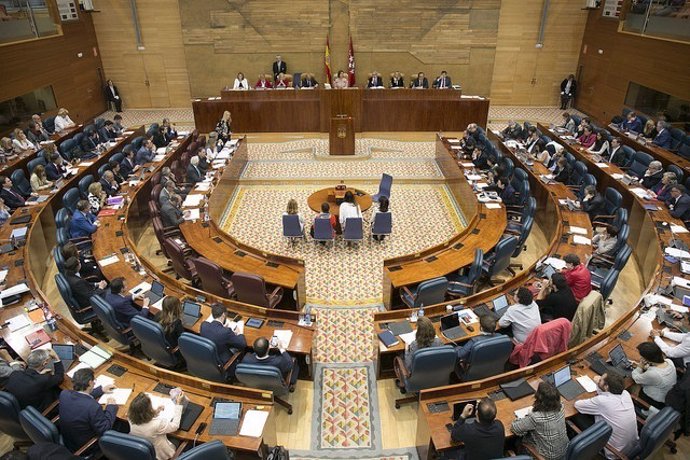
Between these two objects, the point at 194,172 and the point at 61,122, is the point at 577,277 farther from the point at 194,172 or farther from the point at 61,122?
the point at 61,122

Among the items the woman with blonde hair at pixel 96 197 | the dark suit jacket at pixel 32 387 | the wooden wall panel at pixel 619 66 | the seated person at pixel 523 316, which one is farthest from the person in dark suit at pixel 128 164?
the wooden wall panel at pixel 619 66

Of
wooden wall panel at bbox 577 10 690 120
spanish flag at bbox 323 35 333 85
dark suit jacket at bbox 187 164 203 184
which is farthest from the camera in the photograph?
spanish flag at bbox 323 35 333 85

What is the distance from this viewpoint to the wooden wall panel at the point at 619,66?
47.5 feet

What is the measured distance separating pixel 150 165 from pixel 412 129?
993 cm

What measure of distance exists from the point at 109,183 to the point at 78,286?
182 inches

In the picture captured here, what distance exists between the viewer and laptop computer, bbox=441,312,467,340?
6.22 meters

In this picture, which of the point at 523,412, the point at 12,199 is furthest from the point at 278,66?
the point at 523,412

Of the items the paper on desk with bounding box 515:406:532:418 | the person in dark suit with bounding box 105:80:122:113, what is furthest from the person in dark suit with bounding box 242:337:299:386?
the person in dark suit with bounding box 105:80:122:113

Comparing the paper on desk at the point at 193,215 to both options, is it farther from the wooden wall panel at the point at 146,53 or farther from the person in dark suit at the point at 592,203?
the wooden wall panel at the point at 146,53

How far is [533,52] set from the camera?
2042 centimetres

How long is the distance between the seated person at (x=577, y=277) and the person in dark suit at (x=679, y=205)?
376 centimetres

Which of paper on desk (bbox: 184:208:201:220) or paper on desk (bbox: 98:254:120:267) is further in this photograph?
paper on desk (bbox: 184:208:201:220)

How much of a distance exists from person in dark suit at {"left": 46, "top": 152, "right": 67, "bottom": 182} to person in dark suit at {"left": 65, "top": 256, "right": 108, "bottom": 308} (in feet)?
17.1

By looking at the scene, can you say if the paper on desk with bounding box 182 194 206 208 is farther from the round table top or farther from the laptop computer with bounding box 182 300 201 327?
the laptop computer with bounding box 182 300 201 327
